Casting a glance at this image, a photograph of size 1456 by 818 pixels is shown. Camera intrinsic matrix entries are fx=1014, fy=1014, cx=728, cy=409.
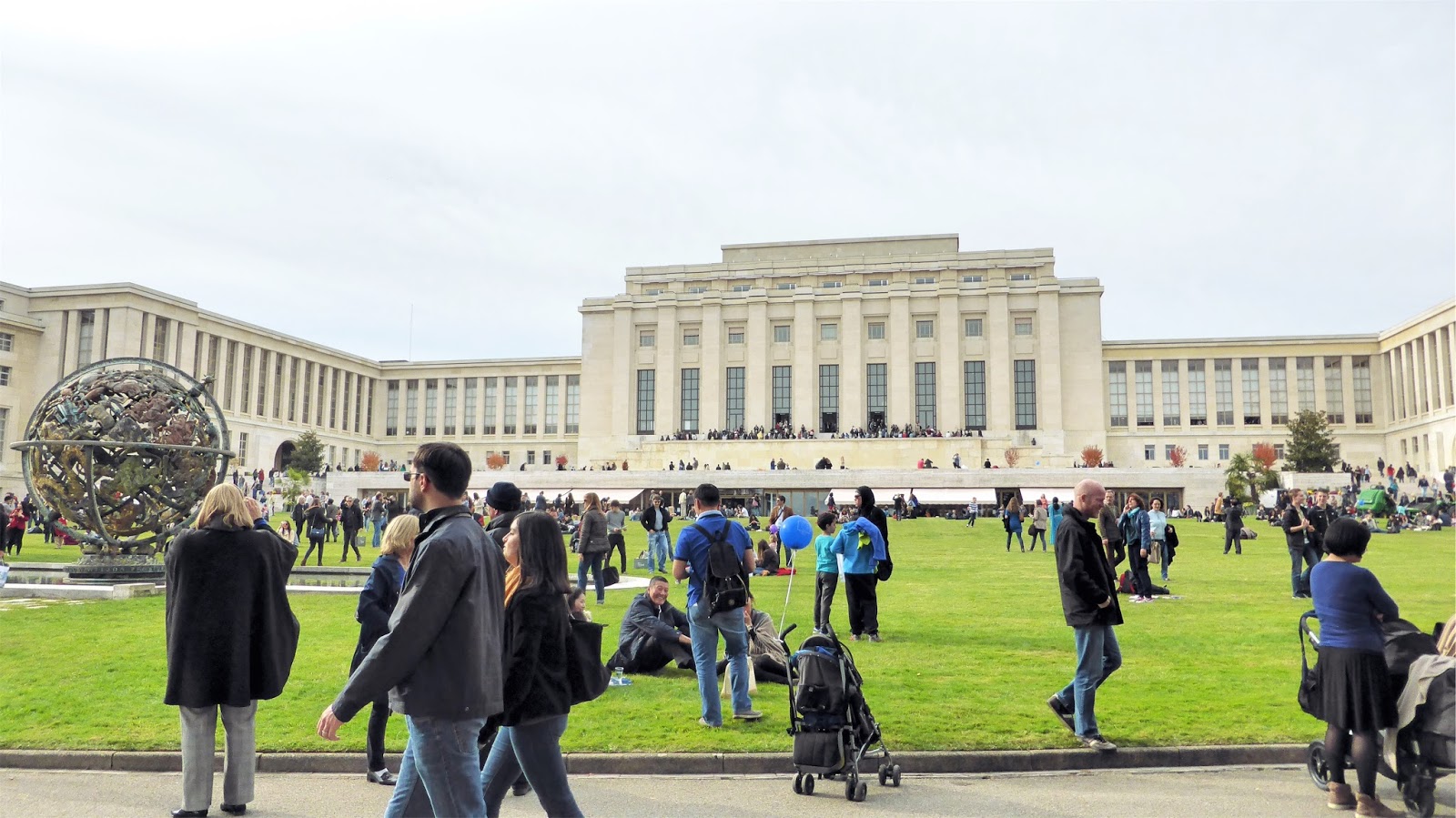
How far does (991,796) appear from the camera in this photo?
5.90m

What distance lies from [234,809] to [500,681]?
267cm

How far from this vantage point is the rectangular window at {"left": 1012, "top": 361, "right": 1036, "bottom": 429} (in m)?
69.2

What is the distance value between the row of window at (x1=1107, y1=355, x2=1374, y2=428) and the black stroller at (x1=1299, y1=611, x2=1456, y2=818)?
73776mm

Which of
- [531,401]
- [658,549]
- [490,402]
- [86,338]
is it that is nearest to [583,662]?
[658,549]

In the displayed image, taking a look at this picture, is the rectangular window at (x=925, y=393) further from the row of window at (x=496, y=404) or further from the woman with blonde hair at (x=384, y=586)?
the woman with blonde hair at (x=384, y=586)

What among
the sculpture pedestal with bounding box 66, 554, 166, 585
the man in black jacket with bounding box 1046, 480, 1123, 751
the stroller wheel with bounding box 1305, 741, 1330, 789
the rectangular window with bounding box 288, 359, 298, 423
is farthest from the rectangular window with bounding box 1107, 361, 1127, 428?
the stroller wheel with bounding box 1305, 741, 1330, 789

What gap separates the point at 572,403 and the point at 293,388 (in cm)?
2211

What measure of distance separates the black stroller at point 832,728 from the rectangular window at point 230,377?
7589 cm

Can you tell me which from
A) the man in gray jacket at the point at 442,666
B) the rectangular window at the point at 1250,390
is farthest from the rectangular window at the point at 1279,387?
the man in gray jacket at the point at 442,666

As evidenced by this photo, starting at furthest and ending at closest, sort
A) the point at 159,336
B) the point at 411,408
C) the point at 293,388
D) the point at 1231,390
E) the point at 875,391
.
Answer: the point at 411,408 < the point at 293,388 < the point at 1231,390 < the point at 875,391 < the point at 159,336

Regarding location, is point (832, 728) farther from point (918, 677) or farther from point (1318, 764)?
point (918, 677)

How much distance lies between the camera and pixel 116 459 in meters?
16.4

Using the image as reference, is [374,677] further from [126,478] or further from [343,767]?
[126,478]

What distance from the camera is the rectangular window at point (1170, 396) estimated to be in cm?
7431
